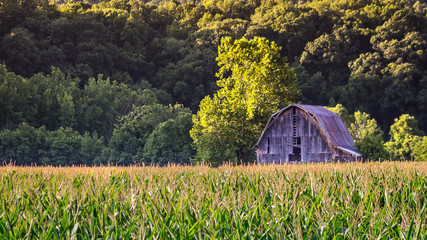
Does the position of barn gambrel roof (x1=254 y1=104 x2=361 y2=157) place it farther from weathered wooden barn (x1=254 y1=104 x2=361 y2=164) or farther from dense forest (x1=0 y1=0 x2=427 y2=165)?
dense forest (x1=0 y1=0 x2=427 y2=165)

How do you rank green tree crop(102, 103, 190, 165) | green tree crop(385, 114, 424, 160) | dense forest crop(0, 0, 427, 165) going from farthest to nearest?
green tree crop(385, 114, 424, 160)
dense forest crop(0, 0, 427, 165)
green tree crop(102, 103, 190, 165)

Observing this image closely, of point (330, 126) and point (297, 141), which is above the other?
point (330, 126)

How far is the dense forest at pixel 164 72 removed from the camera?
203 ft

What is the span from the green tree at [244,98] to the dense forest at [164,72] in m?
10.5

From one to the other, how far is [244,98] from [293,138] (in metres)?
5.98

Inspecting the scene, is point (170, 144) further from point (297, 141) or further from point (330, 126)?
point (330, 126)

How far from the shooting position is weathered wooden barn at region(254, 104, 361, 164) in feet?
152

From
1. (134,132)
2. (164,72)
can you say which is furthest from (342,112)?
(164,72)

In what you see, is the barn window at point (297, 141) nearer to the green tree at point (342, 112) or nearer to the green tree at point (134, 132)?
the green tree at point (342, 112)

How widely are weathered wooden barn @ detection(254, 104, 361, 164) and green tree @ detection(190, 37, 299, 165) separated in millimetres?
1110

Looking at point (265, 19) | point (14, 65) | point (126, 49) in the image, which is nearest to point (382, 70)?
point (265, 19)

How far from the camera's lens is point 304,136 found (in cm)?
4819

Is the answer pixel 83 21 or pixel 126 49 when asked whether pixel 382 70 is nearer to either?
pixel 126 49

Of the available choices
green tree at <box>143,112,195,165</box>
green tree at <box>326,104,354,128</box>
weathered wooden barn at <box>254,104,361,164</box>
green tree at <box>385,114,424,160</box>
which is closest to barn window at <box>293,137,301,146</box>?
weathered wooden barn at <box>254,104,361,164</box>
